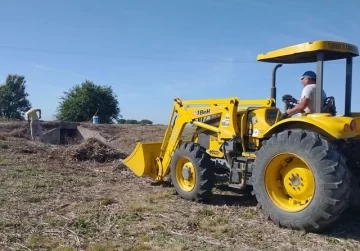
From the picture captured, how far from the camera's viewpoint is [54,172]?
9688 millimetres

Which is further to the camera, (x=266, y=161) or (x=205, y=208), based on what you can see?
(x=205, y=208)

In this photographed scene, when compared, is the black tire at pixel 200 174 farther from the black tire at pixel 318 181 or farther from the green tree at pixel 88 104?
the green tree at pixel 88 104

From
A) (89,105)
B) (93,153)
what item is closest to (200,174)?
(93,153)

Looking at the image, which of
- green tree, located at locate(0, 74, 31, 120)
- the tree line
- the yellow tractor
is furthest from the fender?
green tree, located at locate(0, 74, 31, 120)

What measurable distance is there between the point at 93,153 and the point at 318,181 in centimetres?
811

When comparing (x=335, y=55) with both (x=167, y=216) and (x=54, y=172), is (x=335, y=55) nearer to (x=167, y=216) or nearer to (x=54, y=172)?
(x=167, y=216)

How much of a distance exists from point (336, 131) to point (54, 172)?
666cm

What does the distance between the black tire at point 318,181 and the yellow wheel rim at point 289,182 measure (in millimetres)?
122

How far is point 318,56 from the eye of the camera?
5.66 meters

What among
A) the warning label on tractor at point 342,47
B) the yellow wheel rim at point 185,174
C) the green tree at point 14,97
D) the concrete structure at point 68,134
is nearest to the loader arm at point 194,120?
the yellow wheel rim at point 185,174

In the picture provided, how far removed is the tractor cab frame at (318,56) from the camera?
5617mm

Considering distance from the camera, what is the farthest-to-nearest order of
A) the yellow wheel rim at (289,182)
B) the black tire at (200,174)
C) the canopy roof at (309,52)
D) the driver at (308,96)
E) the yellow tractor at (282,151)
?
the black tire at (200,174)
the driver at (308,96)
the canopy roof at (309,52)
the yellow wheel rim at (289,182)
the yellow tractor at (282,151)

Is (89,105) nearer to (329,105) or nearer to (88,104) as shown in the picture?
(88,104)

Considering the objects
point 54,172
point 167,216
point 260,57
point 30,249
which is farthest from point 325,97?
point 54,172
